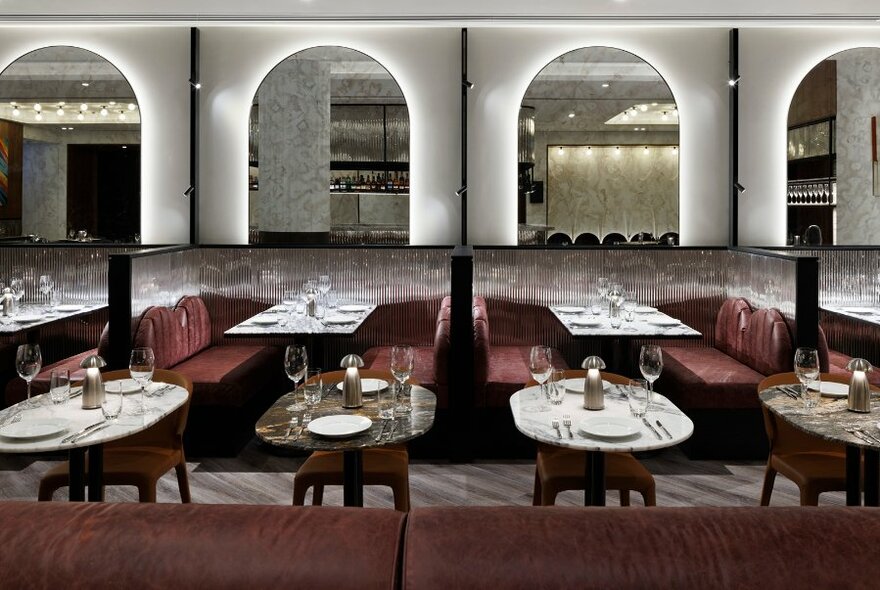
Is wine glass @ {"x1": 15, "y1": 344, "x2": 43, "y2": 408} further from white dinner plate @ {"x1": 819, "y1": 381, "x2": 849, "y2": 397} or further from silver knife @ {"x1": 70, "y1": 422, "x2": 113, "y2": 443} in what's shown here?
white dinner plate @ {"x1": 819, "y1": 381, "x2": 849, "y2": 397}

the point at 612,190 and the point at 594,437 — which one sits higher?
the point at 612,190

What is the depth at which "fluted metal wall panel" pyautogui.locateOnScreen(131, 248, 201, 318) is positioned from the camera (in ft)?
15.8

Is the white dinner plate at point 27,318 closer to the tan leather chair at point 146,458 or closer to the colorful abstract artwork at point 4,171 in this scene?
the colorful abstract artwork at point 4,171

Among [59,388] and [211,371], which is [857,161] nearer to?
[211,371]

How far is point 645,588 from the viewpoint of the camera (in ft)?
4.16

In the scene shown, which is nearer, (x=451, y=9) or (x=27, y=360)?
(x=27, y=360)

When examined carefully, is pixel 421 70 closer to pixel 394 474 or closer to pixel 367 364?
pixel 367 364

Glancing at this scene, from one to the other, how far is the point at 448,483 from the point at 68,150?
4195mm

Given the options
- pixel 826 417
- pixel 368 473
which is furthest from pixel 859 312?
pixel 368 473

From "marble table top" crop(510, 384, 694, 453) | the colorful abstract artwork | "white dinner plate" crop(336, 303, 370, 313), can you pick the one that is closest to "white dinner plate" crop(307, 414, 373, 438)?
"marble table top" crop(510, 384, 694, 453)

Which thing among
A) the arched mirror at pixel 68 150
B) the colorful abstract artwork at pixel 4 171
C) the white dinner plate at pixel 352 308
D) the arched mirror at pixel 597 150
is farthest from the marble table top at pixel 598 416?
the colorful abstract artwork at pixel 4 171

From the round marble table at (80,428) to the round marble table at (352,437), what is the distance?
0.41m

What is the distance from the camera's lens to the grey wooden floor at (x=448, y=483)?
154 inches

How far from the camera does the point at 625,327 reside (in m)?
4.82
